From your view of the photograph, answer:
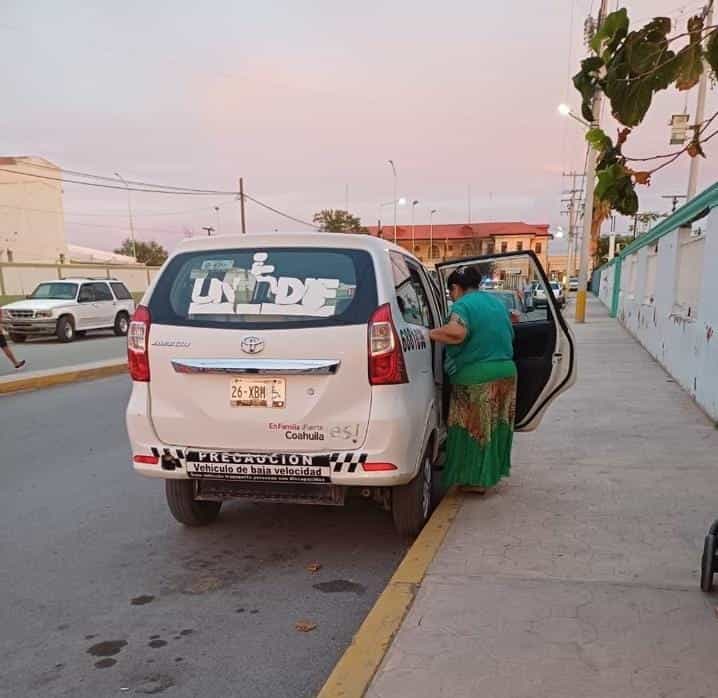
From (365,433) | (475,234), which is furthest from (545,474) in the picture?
(475,234)

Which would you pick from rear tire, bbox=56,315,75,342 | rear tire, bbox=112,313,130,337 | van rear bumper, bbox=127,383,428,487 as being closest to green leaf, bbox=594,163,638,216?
van rear bumper, bbox=127,383,428,487

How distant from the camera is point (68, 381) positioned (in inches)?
434

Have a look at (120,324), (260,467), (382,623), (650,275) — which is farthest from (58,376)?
(650,275)

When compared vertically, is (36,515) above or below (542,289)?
below

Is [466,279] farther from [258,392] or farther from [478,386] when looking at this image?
[258,392]

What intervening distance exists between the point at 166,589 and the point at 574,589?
7.17 feet

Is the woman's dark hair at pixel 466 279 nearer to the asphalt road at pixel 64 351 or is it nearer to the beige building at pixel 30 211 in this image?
the asphalt road at pixel 64 351

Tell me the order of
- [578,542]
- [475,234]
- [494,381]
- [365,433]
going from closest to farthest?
[365,433], [578,542], [494,381], [475,234]

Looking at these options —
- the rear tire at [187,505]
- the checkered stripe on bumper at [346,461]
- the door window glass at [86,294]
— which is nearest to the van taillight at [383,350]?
the checkered stripe on bumper at [346,461]

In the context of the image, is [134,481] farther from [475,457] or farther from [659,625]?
[659,625]

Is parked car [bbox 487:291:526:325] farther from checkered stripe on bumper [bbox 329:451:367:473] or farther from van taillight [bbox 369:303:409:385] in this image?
checkered stripe on bumper [bbox 329:451:367:473]

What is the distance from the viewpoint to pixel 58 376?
35.8 ft

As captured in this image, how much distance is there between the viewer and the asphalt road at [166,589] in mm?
2834

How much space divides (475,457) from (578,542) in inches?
36.5
